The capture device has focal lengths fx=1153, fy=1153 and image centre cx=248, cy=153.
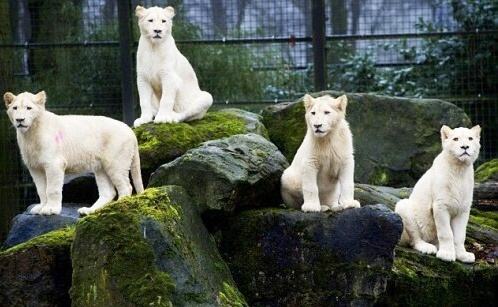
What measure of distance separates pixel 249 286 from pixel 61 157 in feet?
7.12

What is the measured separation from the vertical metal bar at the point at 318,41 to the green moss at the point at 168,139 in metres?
3.09

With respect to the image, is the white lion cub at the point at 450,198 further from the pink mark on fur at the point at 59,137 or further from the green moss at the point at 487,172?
the pink mark on fur at the point at 59,137

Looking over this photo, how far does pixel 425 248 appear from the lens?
35.1ft

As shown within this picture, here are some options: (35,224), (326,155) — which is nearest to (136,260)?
(326,155)

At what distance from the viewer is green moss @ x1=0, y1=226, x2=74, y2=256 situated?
955 cm

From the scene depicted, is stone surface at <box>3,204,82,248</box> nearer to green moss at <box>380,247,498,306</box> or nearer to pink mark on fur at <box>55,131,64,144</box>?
pink mark on fur at <box>55,131,64,144</box>

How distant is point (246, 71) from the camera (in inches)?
619

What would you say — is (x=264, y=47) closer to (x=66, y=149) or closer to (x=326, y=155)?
(x=66, y=149)

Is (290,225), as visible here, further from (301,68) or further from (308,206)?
(301,68)

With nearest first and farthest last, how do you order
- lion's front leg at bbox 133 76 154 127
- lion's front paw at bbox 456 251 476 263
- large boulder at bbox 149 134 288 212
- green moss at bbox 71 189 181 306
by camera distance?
1. green moss at bbox 71 189 181 306
2. large boulder at bbox 149 134 288 212
3. lion's front paw at bbox 456 251 476 263
4. lion's front leg at bbox 133 76 154 127

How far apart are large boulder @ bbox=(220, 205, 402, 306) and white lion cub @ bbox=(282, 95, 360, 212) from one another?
0.16 meters

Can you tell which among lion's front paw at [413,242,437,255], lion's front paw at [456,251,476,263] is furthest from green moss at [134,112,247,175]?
lion's front paw at [456,251,476,263]

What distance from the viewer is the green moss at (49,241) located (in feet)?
31.3

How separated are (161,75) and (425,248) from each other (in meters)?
3.42
